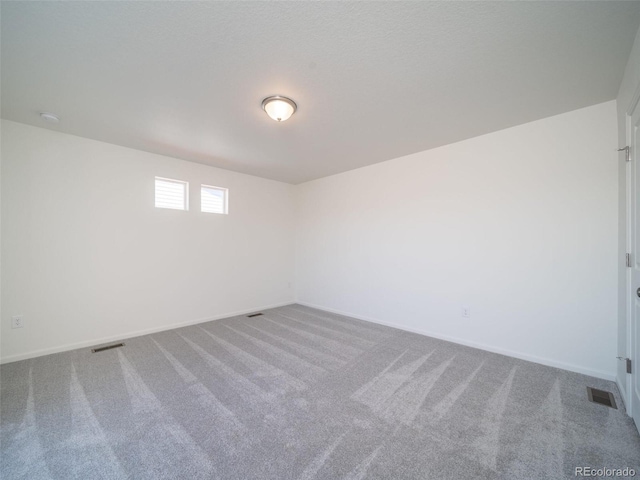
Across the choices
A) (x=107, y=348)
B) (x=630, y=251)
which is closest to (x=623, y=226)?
(x=630, y=251)

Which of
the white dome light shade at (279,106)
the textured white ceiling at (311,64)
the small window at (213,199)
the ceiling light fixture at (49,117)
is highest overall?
the textured white ceiling at (311,64)

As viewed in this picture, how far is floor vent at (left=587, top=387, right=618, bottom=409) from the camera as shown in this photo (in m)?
1.99

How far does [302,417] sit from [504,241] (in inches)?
111

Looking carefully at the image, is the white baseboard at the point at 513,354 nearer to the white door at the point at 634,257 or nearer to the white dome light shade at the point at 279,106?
the white door at the point at 634,257

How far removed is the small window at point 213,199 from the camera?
423 cm

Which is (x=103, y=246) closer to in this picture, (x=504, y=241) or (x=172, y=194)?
(x=172, y=194)

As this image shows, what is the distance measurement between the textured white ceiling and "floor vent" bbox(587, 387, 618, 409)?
2.59 m

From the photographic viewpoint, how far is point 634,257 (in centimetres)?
184

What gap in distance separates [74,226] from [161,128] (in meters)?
1.66

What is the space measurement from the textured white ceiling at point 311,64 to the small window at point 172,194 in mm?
950

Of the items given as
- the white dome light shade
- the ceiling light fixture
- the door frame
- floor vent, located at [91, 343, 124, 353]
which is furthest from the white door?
the ceiling light fixture

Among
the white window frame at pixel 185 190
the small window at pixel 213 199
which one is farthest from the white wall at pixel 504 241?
the white window frame at pixel 185 190

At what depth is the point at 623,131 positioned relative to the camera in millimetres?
2078

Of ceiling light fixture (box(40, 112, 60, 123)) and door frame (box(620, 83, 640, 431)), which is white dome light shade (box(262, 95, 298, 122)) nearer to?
ceiling light fixture (box(40, 112, 60, 123))
